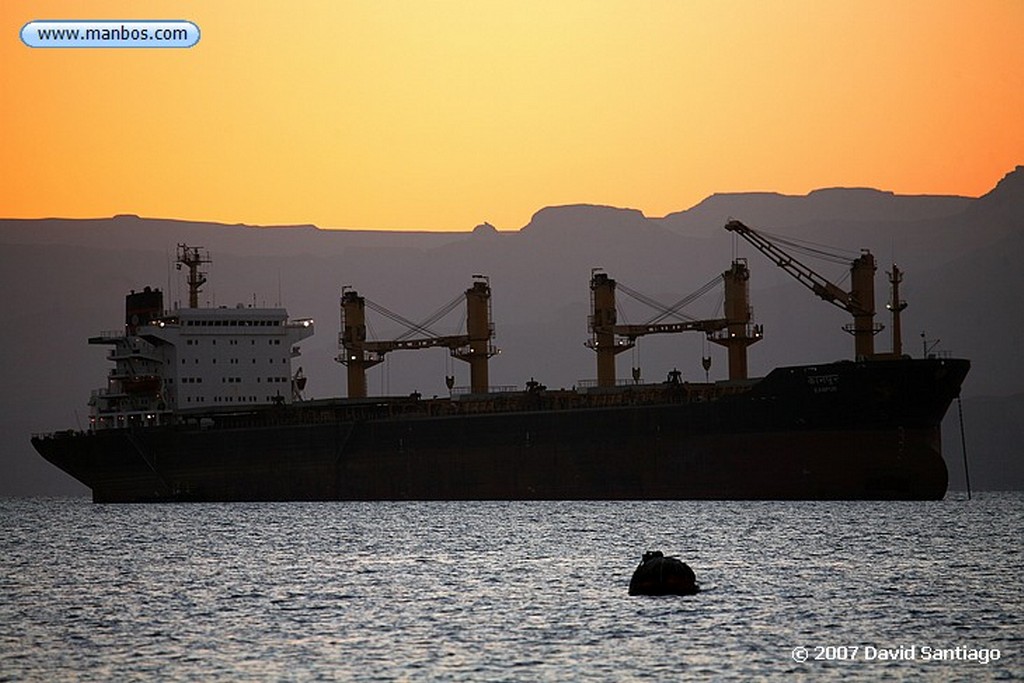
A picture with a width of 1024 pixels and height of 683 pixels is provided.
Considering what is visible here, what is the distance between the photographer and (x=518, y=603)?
3903cm

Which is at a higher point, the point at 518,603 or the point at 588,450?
the point at 588,450

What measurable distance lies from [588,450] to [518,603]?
37.9 m

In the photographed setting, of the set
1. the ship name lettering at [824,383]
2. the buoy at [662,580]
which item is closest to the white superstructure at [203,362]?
the ship name lettering at [824,383]

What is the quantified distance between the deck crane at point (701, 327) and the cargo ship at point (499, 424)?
131 mm

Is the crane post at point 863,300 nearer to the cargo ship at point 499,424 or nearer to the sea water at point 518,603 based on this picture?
the cargo ship at point 499,424

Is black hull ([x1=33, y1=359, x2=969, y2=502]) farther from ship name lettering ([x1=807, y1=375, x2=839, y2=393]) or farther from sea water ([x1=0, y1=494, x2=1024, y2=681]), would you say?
sea water ([x1=0, y1=494, x2=1024, y2=681])

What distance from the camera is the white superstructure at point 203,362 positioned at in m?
93.4

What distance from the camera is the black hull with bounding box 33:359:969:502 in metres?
69.0

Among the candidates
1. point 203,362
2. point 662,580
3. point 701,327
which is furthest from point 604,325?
point 662,580

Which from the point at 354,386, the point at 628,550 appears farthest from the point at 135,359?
the point at 628,550

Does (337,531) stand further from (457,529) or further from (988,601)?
(988,601)

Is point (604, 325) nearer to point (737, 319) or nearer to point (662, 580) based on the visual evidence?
point (737, 319)

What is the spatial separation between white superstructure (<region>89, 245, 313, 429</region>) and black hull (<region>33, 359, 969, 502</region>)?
9.38ft

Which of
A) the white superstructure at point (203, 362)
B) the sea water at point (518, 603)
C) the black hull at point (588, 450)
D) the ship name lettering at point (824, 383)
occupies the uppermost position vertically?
the white superstructure at point (203, 362)
